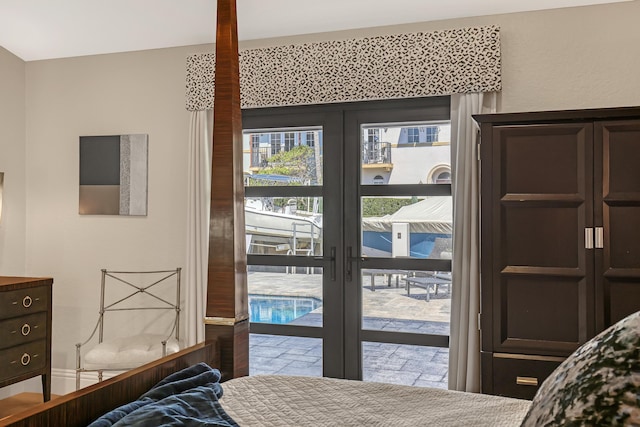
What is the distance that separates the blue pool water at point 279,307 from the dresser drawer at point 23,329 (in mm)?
1331

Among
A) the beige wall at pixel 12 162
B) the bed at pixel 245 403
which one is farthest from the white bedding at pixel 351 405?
the beige wall at pixel 12 162

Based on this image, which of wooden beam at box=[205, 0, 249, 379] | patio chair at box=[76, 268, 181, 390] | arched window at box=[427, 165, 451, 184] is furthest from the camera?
patio chair at box=[76, 268, 181, 390]

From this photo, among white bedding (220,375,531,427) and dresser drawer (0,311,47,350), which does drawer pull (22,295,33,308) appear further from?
white bedding (220,375,531,427)

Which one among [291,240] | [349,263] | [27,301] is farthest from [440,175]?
[27,301]

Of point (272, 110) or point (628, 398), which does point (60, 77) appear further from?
point (628, 398)

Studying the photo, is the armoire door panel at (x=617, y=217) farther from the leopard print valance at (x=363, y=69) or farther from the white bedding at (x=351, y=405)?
the white bedding at (x=351, y=405)

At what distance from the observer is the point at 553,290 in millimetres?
2693

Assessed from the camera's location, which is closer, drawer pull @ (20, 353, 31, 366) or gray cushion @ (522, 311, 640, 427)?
gray cushion @ (522, 311, 640, 427)

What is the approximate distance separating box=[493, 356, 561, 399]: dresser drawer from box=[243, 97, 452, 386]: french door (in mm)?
797

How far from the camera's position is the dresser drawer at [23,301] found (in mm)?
3301

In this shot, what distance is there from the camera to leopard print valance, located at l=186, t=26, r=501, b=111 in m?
3.32

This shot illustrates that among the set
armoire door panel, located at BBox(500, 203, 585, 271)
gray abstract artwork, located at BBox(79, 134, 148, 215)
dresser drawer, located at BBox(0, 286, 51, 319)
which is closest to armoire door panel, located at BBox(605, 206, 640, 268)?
armoire door panel, located at BBox(500, 203, 585, 271)

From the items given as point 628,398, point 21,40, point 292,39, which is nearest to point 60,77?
point 21,40

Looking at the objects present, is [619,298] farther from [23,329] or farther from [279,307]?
[23,329]
